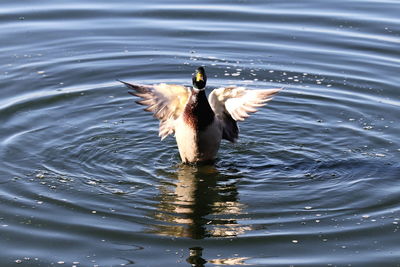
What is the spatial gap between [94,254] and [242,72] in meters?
5.20

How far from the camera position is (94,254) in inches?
288

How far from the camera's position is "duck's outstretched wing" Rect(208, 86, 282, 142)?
920 cm

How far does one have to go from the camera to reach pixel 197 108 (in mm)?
9156

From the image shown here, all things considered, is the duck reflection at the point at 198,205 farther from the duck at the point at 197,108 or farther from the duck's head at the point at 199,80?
the duck's head at the point at 199,80

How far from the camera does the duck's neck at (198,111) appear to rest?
360 inches

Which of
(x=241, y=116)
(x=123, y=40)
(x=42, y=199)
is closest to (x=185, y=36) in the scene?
(x=123, y=40)

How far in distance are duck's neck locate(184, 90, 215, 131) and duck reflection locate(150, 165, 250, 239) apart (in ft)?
1.81

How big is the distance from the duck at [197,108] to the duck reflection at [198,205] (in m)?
0.32

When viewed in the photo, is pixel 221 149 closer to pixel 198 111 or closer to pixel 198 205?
pixel 198 111

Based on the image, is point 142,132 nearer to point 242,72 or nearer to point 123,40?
point 242,72

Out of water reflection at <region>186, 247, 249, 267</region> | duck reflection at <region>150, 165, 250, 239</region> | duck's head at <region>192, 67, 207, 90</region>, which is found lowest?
water reflection at <region>186, 247, 249, 267</region>

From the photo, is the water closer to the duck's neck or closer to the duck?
the duck

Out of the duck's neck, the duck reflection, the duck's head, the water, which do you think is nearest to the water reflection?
the water

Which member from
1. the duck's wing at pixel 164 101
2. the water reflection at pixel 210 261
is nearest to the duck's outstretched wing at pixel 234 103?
the duck's wing at pixel 164 101
